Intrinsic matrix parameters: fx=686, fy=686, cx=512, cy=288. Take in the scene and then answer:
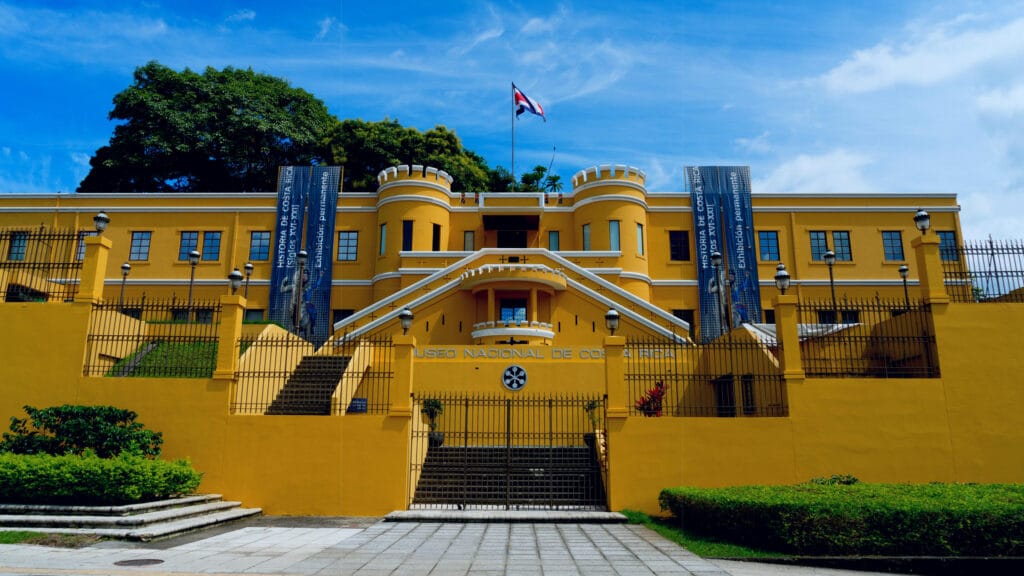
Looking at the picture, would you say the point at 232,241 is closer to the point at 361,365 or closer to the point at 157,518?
the point at 361,365

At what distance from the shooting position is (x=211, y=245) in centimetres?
3328

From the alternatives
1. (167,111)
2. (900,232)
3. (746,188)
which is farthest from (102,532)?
(167,111)

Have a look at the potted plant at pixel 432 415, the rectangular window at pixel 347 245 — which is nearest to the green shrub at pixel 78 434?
the potted plant at pixel 432 415

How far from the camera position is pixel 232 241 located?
108 ft

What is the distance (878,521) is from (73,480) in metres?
A: 12.8

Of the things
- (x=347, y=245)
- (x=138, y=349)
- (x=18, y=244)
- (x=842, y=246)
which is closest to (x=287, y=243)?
(x=347, y=245)

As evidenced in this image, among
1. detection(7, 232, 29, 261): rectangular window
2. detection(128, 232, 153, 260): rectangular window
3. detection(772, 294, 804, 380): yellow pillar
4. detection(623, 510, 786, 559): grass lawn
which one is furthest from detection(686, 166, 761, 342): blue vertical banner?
detection(128, 232, 153, 260): rectangular window

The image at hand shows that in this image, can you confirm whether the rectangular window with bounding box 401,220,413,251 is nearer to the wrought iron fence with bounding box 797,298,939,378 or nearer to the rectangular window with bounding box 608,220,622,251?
the rectangular window with bounding box 608,220,622,251

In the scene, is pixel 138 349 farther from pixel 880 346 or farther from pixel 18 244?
pixel 18 244

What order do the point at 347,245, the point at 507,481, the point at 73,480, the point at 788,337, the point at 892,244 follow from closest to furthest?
the point at 73,480, the point at 507,481, the point at 788,337, the point at 892,244, the point at 347,245

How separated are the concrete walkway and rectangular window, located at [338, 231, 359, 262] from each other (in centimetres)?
2244

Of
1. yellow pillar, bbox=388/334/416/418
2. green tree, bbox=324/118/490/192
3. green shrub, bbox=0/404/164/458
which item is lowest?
green shrub, bbox=0/404/164/458

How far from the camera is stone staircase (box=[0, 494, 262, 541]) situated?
10703 mm

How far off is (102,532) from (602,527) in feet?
27.2
